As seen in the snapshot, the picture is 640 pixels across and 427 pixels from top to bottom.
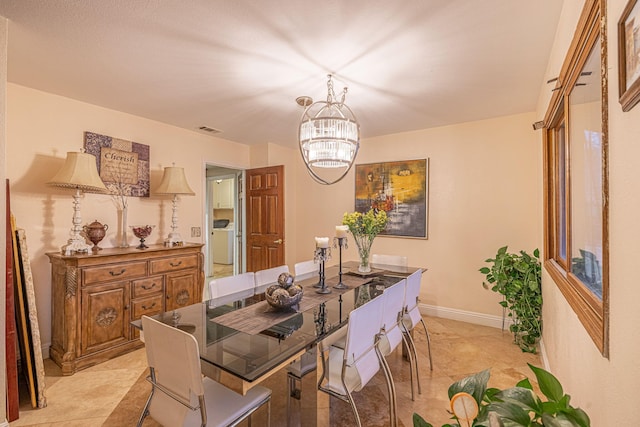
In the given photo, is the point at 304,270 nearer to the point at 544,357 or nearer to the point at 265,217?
the point at 265,217

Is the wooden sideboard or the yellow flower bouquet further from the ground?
the yellow flower bouquet

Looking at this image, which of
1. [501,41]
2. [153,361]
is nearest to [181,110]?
[153,361]

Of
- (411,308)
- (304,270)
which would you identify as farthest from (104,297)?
(411,308)

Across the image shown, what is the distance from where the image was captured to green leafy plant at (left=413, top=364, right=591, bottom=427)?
64 centimetres

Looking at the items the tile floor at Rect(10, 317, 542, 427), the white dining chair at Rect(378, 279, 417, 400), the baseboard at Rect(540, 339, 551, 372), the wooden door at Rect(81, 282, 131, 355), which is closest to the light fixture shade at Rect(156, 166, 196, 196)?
the wooden door at Rect(81, 282, 131, 355)

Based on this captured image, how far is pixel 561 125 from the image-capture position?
222cm

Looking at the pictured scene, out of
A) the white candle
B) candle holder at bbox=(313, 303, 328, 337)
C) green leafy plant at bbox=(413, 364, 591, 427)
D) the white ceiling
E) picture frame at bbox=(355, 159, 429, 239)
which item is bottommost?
candle holder at bbox=(313, 303, 328, 337)

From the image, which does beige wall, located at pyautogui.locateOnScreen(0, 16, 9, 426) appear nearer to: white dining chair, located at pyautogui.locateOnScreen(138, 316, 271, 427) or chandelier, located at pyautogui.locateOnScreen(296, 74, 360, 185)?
white dining chair, located at pyautogui.locateOnScreen(138, 316, 271, 427)

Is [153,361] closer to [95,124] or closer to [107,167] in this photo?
[107,167]

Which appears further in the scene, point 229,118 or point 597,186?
point 229,118

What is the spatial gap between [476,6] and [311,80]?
1.27 metres

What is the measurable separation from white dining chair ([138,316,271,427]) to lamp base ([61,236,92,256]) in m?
1.81

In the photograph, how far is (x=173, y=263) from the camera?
314cm

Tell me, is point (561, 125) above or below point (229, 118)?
below
